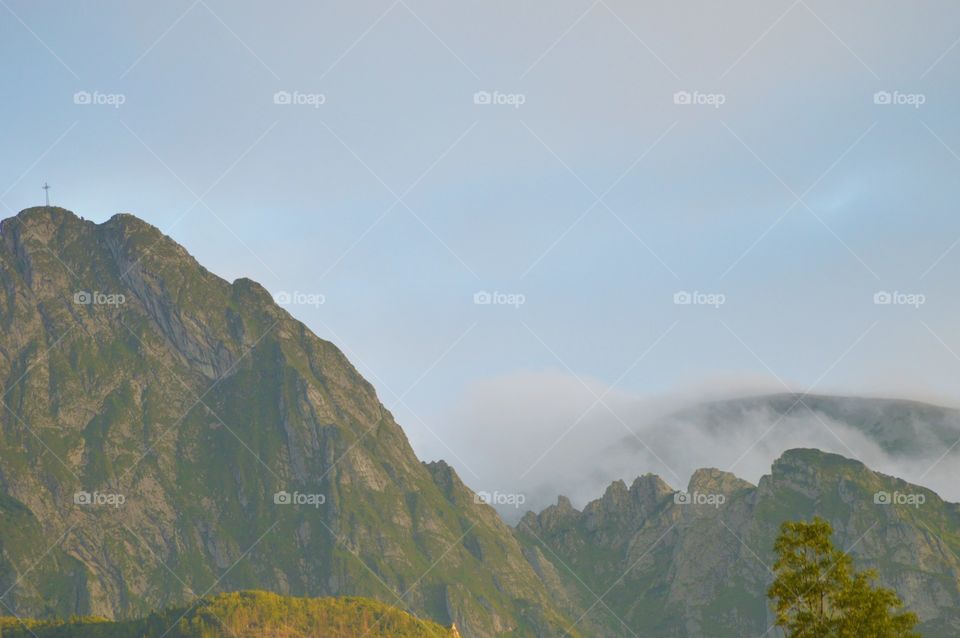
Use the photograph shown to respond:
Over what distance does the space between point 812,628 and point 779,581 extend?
549cm

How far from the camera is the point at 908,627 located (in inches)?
5359

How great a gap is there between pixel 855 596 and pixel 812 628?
15.9 ft

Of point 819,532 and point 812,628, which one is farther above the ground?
point 819,532

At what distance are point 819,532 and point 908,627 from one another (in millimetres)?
11987

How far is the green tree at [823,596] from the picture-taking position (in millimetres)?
132500

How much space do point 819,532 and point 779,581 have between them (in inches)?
233

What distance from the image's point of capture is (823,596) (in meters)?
136

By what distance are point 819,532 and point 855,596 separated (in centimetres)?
660

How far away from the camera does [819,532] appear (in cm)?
13625

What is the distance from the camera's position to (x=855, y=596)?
13350 cm

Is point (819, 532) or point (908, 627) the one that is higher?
point (819, 532)

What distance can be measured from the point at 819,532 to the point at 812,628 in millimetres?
8797

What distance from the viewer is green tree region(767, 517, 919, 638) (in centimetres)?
13250
